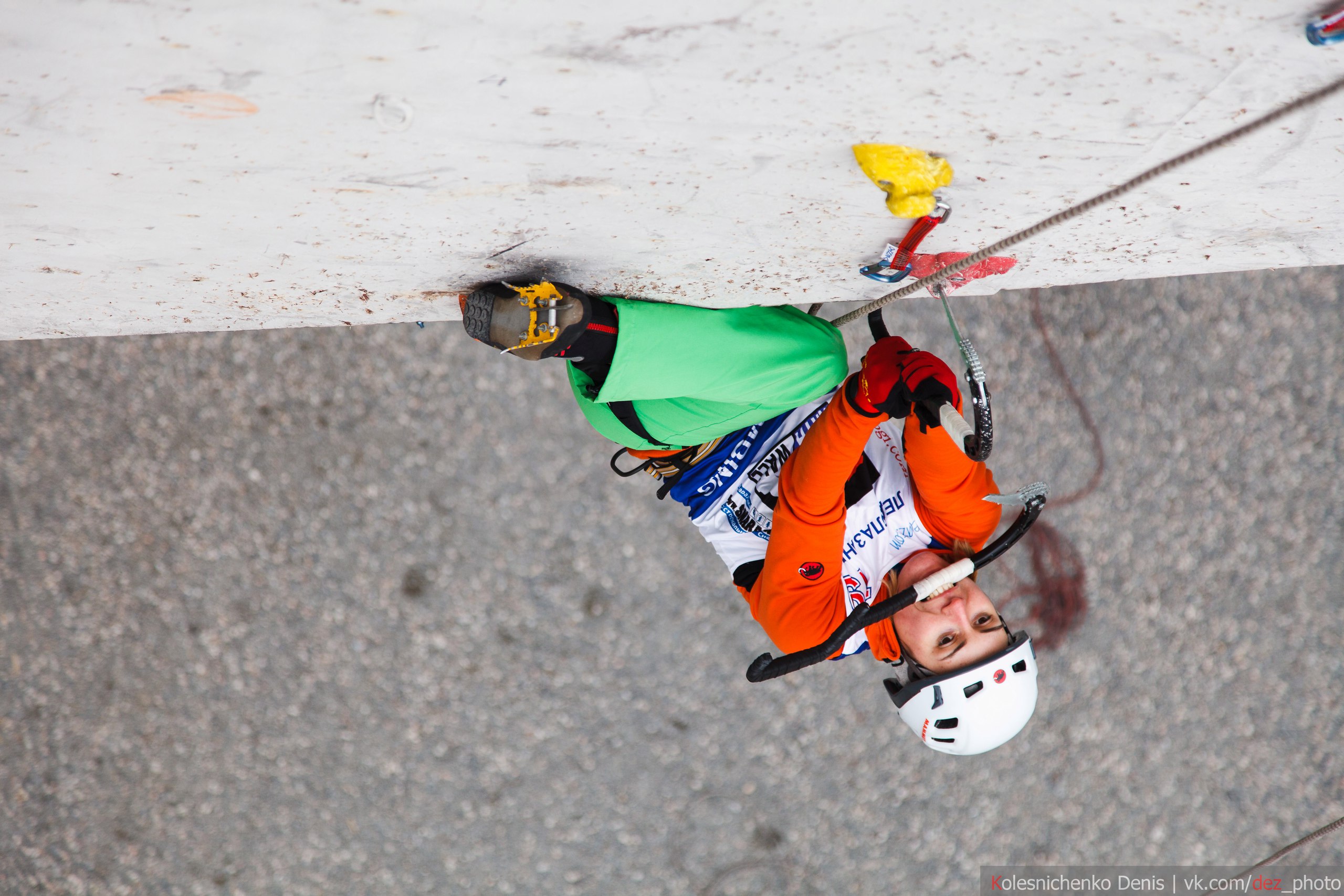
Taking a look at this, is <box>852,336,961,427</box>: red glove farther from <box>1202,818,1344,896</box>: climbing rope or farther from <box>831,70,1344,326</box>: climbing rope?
<box>1202,818,1344,896</box>: climbing rope

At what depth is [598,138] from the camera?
100 cm

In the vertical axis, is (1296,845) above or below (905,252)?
below

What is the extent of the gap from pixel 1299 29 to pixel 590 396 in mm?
1066

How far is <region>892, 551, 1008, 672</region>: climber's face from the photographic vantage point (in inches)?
73.9

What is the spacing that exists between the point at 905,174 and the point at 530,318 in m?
0.56

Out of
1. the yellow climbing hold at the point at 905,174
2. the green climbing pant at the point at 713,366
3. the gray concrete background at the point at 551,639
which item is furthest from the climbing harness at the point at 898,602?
the gray concrete background at the point at 551,639

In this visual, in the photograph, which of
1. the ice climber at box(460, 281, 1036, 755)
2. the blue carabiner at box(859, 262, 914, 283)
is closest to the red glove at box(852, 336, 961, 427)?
the ice climber at box(460, 281, 1036, 755)

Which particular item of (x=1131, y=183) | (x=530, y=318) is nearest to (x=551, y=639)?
(x=530, y=318)

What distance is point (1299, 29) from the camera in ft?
2.78

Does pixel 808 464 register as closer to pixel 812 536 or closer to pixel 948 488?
pixel 812 536

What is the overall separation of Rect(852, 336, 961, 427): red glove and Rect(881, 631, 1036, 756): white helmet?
75 cm

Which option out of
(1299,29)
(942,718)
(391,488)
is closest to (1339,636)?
(942,718)

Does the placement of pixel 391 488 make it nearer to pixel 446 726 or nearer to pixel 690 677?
pixel 446 726

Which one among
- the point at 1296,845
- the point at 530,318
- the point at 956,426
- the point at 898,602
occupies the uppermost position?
the point at 530,318
